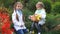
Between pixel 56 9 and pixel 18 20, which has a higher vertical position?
pixel 18 20

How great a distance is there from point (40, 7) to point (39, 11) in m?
0.15

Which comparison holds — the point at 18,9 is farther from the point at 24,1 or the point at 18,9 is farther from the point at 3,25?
the point at 24,1

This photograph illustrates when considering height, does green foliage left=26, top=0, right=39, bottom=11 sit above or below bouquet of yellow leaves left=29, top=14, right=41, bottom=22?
below

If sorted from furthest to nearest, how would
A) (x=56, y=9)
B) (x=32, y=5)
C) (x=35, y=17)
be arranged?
(x=56, y=9)
(x=32, y=5)
(x=35, y=17)

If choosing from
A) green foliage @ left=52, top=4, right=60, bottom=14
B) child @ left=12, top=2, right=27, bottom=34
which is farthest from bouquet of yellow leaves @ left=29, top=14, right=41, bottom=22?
green foliage @ left=52, top=4, right=60, bottom=14

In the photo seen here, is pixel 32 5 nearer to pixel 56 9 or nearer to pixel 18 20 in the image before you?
pixel 56 9

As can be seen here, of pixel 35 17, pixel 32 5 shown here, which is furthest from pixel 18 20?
pixel 32 5

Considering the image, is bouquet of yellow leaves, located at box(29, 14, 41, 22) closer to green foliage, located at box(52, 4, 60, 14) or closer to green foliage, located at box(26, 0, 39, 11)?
green foliage, located at box(26, 0, 39, 11)

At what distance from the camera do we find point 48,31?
11.1m

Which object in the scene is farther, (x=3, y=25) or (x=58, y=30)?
(x=58, y=30)

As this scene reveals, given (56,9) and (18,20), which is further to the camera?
(56,9)

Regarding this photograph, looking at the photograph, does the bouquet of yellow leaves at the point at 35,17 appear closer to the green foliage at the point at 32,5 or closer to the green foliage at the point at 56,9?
the green foliage at the point at 32,5

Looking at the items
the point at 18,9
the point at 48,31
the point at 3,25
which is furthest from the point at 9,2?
the point at 3,25

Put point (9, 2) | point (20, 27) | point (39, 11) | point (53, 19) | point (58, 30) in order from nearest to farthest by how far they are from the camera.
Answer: point (20, 27)
point (39, 11)
point (58, 30)
point (53, 19)
point (9, 2)
